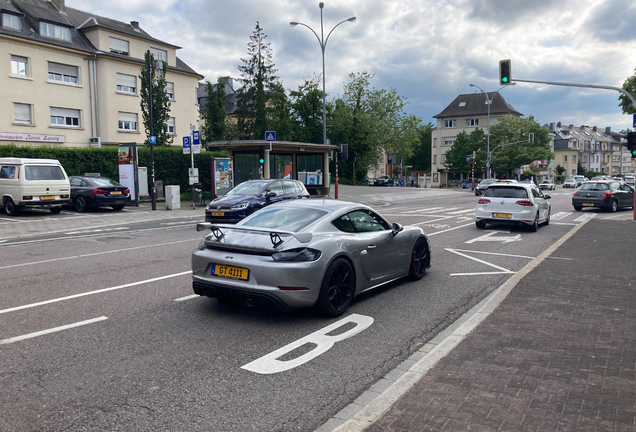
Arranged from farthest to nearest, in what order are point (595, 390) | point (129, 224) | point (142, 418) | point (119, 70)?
point (119, 70)
point (129, 224)
point (595, 390)
point (142, 418)

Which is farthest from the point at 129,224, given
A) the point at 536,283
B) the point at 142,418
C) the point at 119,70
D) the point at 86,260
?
the point at 119,70

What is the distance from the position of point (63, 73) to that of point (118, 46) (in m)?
4.65

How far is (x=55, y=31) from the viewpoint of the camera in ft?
112

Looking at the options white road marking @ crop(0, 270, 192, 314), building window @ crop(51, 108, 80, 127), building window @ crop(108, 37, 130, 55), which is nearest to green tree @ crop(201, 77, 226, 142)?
building window @ crop(108, 37, 130, 55)

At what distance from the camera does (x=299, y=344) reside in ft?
16.4

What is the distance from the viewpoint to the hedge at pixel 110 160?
24.4 m

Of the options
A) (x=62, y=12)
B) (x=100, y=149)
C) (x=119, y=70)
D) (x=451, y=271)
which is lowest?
(x=451, y=271)

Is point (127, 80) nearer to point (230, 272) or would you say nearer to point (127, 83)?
point (127, 83)

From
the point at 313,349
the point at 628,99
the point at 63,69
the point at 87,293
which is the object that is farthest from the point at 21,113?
the point at 628,99

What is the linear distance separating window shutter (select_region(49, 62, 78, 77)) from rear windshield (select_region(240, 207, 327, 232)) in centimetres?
3259

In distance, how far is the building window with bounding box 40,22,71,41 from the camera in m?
33.5

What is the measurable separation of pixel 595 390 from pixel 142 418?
3.17 metres

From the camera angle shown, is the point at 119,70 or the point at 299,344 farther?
the point at 119,70

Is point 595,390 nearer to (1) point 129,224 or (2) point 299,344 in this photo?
(2) point 299,344
